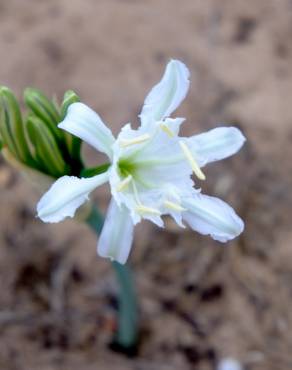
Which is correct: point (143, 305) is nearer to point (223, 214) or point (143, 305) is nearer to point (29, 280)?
point (29, 280)

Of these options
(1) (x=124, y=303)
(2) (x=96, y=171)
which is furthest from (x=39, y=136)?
(1) (x=124, y=303)

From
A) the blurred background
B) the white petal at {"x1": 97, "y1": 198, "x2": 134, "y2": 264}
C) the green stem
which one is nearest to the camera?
the white petal at {"x1": 97, "y1": 198, "x2": 134, "y2": 264}

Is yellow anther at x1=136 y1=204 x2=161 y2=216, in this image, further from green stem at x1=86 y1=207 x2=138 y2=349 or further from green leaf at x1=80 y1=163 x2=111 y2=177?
green stem at x1=86 y1=207 x2=138 y2=349

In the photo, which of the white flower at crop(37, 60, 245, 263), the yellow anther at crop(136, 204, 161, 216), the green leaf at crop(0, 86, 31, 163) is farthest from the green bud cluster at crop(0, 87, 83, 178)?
the yellow anther at crop(136, 204, 161, 216)

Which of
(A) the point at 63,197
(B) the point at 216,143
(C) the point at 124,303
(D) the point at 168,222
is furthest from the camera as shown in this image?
(D) the point at 168,222

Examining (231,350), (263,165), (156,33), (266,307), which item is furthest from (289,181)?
(156,33)

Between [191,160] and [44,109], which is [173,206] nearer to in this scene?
[191,160]

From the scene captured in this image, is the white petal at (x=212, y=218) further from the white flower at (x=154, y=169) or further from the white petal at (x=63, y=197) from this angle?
the white petal at (x=63, y=197)
